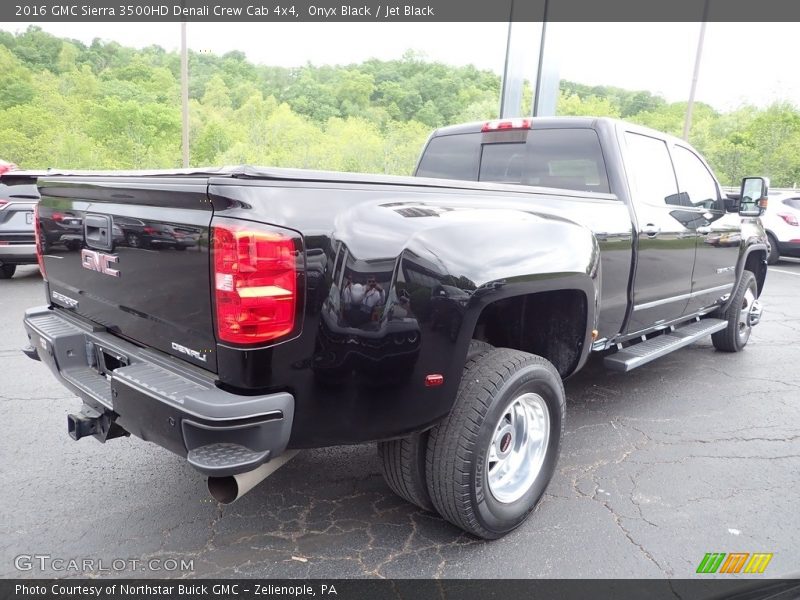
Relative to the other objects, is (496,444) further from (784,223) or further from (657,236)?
(784,223)

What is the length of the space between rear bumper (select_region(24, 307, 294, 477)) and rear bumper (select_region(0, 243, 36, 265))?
6803mm

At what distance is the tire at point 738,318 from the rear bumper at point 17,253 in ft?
28.4

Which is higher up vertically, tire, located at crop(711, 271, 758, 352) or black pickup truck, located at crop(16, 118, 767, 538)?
black pickup truck, located at crop(16, 118, 767, 538)

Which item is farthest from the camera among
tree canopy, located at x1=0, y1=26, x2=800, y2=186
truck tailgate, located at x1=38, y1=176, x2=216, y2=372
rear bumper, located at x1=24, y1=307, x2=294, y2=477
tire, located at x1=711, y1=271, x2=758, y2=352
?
tree canopy, located at x1=0, y1=26, x2=800, y2=186

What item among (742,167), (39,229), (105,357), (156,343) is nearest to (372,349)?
(156,343)

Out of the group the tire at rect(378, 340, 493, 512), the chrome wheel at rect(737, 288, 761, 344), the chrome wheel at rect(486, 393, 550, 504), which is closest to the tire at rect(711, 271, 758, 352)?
the chrome wheel at rect(737, 288, 761, 344)

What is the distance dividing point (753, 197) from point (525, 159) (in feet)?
7.71

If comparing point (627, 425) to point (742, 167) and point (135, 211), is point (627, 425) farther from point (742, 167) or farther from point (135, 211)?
point (742, 167)

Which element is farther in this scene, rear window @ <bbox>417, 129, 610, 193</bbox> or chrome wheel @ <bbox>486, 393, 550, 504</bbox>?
rear window @ <bbox>417, 129, 610, 193</bbox>

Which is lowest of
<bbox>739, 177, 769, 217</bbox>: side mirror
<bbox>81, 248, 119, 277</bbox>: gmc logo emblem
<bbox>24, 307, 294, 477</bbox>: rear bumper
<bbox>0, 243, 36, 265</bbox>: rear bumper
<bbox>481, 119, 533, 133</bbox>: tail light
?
<bbox>0, 243, 36, 265</bbox>: rear bumper

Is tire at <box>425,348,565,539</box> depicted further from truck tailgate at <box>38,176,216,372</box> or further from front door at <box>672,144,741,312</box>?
front door at <box>672,144,741,312</box>

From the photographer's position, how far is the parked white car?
12.1 m

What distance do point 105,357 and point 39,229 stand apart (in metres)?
0.99

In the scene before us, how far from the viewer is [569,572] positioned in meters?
2.32
